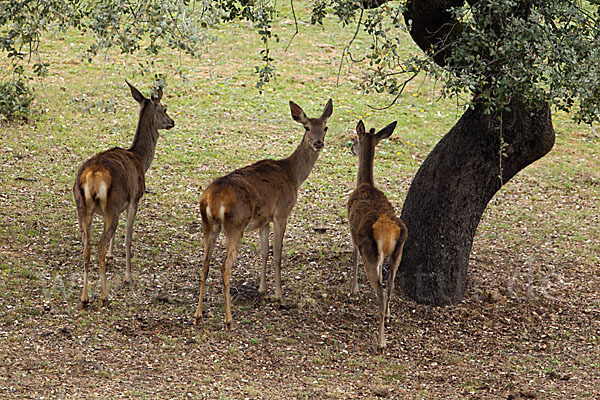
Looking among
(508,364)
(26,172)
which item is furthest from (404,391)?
(26,172)

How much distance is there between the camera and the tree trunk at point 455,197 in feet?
26.6

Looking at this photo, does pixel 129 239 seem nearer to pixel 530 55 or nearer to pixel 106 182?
pixel 106 182

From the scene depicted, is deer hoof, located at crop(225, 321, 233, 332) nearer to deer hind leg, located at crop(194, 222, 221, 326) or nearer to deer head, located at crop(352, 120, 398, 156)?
deer hind leg, located at crop(194, 222, 221, 326)

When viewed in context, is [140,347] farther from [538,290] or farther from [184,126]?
[184,126]

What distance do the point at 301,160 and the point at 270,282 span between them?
1.47m

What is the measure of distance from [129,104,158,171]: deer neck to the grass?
490 mm

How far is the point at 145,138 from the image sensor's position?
29.8 ft

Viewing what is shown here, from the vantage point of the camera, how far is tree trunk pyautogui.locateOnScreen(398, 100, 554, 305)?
319 inches

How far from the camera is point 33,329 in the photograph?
6754mm

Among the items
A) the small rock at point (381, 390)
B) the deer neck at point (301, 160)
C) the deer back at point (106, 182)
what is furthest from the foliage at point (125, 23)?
the small rock at point (381, 390)

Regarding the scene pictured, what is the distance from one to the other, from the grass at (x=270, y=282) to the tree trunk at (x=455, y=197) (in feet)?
0.99

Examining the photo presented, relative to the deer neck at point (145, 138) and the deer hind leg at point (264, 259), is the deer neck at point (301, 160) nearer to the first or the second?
the deer hind leg at point (264, 259)

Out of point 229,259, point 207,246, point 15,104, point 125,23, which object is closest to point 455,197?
point 229,259

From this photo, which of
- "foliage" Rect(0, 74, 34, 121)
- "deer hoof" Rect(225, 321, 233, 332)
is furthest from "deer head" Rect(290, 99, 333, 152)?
"foliage" Rect(0, 74, 34, 121)
